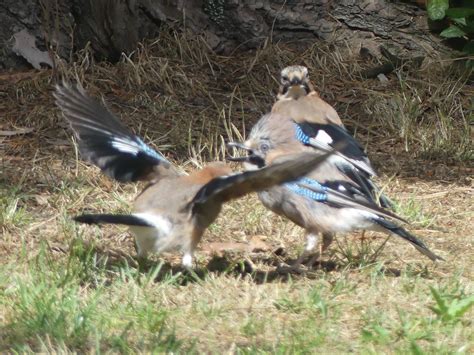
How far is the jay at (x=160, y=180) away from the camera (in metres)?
5.23

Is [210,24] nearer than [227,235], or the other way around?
[227,235]

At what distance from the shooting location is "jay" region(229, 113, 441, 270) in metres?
6.10

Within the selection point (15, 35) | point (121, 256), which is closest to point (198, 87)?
point (15, 35)

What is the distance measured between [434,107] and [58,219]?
12.3ft

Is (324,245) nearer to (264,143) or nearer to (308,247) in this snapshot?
(308,247)

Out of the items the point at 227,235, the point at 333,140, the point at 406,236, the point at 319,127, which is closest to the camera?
the point at 406,236

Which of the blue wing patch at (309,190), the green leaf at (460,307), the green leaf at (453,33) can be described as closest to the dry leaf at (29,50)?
the green leaf at (453,33)

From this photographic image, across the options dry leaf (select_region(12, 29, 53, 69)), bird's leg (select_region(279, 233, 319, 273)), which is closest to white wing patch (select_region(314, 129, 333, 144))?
bird's leg (select_region(279, 233, 319, 273))

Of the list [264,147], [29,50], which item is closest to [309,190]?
[264,147]

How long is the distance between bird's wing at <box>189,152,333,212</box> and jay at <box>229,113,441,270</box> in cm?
49

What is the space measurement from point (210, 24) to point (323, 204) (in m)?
4.12

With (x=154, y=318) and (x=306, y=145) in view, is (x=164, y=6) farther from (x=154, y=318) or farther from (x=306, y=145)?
(x=154, y=318)

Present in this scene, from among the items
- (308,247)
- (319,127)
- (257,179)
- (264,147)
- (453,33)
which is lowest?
(308,247)

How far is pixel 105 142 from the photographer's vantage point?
623 centimetres
